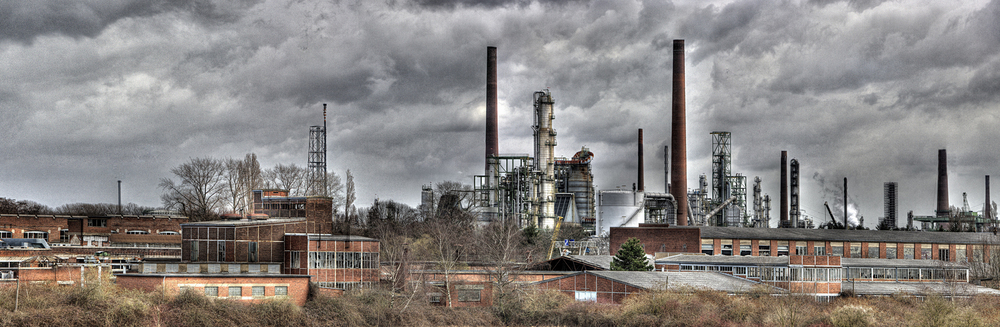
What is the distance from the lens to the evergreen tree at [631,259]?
59.0m

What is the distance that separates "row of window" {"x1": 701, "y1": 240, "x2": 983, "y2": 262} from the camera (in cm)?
7743

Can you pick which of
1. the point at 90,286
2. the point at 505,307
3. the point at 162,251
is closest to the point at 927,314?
the point at 505,307

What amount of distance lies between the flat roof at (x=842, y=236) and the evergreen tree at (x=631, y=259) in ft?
61.1

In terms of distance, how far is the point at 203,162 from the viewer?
84.8 metres

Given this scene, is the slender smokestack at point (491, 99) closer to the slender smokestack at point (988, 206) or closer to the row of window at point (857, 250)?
the row of window at point (857, 250)

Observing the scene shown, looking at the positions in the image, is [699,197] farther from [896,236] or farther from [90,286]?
[90,286]

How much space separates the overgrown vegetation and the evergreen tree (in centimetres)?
1063

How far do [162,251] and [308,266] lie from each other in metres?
18.4

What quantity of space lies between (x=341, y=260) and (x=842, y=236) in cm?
5069

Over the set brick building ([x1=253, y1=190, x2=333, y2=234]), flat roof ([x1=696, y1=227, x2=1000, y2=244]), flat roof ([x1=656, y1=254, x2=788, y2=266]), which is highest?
brick building ([x1=253, y1=190, x2=333, y2=234])

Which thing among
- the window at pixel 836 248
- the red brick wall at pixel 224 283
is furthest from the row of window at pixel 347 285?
the window at pixel 836 248

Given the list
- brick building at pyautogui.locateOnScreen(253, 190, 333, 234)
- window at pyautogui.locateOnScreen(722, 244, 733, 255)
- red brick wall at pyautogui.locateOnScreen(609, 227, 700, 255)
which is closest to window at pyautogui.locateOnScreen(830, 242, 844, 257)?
window at pyautogui.locateOnScreen(722, 244, 733, 255)

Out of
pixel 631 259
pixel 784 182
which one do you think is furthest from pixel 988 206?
pixel 631 259

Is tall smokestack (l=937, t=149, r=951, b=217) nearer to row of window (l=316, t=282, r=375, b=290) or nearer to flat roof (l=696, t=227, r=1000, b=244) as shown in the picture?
flat roof (l=696, t=227, r=1000, b=244)
